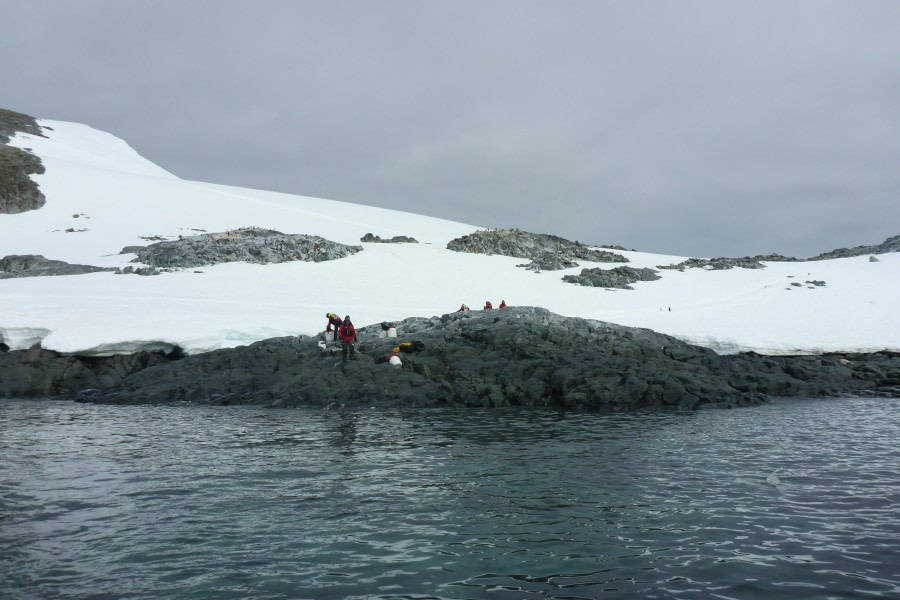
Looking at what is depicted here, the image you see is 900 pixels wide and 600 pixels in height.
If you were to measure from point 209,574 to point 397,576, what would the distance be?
2677 mm

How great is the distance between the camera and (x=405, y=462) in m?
14.9

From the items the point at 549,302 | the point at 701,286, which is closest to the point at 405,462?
the point at 549,302

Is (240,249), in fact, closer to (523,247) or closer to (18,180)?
(523,247)

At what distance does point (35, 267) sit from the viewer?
41562mm

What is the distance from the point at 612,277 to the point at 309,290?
23.7 meters

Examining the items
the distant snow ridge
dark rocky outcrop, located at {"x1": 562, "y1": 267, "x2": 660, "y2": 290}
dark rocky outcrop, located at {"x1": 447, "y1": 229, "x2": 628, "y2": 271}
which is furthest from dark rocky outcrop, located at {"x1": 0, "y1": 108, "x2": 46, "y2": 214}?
dark rocky outcrop, located at {"x1": 562, "y1": 267, "x2": 660, "y2": 290}

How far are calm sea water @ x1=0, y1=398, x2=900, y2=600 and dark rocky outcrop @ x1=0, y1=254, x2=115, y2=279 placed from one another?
25766 millimetres

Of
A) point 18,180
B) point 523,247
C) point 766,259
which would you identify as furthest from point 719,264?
point 18,180

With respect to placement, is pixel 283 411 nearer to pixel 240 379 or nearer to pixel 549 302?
pixel 240 379

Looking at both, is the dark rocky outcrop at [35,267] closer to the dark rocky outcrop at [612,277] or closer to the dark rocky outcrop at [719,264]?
the dark rocky outcrop at [612,277]

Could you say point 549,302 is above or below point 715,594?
above

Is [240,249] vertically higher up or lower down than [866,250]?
lower down

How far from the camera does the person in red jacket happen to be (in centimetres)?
2650

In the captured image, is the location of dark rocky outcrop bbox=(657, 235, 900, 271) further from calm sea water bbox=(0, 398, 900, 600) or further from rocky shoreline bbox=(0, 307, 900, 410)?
calm sea water bbox=(0, 398, 900, 600)
